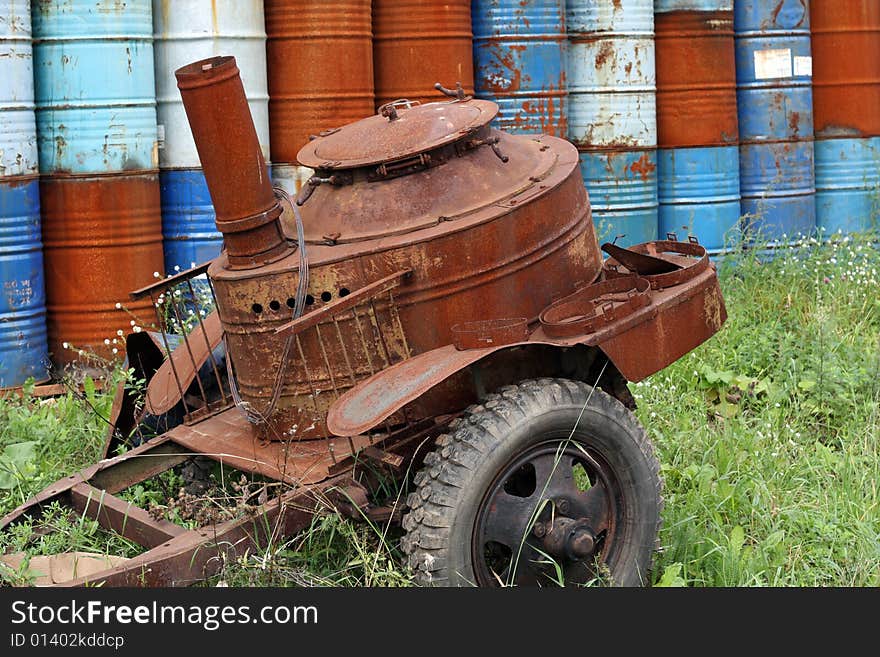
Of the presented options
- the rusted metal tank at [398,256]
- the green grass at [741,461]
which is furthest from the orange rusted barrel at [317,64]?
the rusted metal tank at [398,256]

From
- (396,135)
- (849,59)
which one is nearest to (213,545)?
(396,135)

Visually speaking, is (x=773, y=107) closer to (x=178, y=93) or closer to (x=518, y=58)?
(x=518, y=58)

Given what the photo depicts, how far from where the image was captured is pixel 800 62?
8531mm

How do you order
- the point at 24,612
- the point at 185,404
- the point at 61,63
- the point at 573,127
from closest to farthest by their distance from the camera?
the point at 24,612 → the point at 185,404 → the point at 61,63 → the point at 573,127

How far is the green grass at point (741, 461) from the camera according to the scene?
154 inches

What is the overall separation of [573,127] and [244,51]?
2183mm

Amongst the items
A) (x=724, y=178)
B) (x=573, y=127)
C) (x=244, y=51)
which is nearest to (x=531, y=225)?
(x=244, y=51)

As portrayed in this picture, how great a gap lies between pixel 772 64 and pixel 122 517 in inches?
231

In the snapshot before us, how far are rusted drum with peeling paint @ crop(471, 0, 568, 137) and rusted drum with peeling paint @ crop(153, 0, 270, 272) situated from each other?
4.31 feet

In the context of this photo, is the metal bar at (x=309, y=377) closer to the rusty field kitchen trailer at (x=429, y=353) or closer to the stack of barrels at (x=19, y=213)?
the rusty field kitchen trailer at (x=429, y=353)

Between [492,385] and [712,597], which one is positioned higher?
[492,385]

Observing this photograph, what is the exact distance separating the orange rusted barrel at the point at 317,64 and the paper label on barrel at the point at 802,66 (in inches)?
124

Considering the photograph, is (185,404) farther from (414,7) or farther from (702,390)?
(414,7)

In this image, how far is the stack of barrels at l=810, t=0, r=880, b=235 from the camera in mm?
8867
